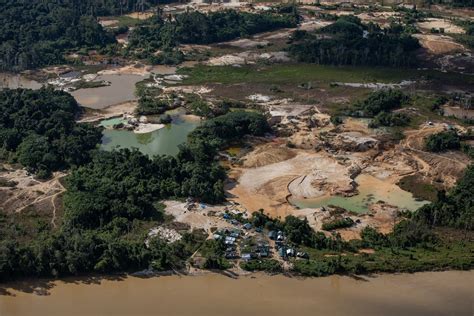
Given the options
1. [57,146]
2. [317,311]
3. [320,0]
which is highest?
[320,0]

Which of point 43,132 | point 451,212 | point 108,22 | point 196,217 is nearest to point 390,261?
point 451,212

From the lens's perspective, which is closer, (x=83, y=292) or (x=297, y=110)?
(x=83, y=292)

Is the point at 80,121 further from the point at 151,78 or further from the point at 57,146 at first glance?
the point at 151,78

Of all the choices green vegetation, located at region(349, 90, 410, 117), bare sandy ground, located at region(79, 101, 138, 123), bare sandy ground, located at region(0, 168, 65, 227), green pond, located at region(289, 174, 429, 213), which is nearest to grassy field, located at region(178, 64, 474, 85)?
green vegetation, located at region(349, 90, 410, 117)

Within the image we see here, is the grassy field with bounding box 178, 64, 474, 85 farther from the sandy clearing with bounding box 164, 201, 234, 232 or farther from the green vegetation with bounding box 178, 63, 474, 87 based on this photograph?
the sandy clearing with bounding box 164, 201, 234, 232

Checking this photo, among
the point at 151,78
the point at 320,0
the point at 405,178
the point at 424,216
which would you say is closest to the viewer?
the point at 424,216

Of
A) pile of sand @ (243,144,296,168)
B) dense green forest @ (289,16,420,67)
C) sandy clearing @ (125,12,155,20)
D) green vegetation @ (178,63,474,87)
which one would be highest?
sandy clearing @ (125,12,155,20)

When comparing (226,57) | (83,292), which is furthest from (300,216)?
(226,57)
